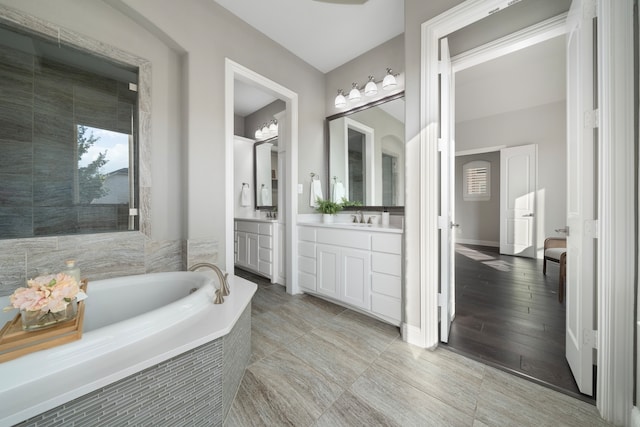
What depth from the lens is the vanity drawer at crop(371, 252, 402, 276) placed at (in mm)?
1968

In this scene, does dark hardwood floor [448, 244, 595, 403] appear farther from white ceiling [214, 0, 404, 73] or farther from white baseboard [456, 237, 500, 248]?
white ceiling [214, 0, 404, 73]

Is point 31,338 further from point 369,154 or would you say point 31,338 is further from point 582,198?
point 369,154

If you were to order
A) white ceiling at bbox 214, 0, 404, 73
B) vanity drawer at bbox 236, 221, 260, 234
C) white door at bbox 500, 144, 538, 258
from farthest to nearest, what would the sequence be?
white door at bbox 500, 144, 538, 258, vanity drawer at bbox 236, 221, 260, 234, white ceiling at bbox 214, 0, 404, 73

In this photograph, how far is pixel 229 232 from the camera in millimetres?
2158

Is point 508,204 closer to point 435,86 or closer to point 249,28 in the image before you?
point 435,86

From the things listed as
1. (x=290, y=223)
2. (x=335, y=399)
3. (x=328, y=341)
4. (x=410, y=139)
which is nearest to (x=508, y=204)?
(x=410, y=139)

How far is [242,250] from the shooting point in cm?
363

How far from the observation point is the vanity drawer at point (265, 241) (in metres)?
3.11

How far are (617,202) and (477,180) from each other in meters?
5.33

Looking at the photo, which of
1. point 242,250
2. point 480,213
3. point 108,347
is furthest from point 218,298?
point 480,213

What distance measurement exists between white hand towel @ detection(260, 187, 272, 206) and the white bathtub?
246 cm

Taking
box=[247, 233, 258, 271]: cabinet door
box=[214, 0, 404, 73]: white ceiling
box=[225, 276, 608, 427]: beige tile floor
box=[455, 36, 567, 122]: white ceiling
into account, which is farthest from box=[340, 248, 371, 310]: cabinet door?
box=[455, 36, 567, 122]: white ceiling

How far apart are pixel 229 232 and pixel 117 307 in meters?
0.91

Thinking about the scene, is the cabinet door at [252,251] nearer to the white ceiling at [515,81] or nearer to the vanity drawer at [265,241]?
the vanity drawer at [265,241]
